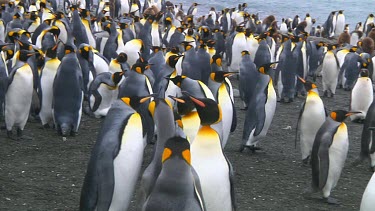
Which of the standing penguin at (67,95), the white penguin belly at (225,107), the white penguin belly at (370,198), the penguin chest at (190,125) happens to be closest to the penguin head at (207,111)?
the penguin chest at (190,125)

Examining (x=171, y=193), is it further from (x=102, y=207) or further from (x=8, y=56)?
(x=8, y=56)

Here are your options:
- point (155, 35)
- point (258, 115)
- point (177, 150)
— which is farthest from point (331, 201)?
point (155, 35)

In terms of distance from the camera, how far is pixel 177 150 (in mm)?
3291

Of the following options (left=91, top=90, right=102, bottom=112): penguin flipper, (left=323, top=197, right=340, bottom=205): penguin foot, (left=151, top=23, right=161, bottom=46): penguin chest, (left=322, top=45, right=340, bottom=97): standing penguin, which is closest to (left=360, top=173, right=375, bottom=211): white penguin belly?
(left=323, top=197, right=340, bottom=205): penguin foot

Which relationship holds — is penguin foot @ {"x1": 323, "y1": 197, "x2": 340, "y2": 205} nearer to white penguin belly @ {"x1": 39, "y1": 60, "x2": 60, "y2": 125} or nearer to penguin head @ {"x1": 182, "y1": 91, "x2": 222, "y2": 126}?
penguin head @ {"x1": 182, "y1": 91, "x2": 222, "y2": 126}

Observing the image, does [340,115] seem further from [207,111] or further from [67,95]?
[67,95]

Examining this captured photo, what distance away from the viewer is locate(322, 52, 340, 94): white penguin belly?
10.4 metres

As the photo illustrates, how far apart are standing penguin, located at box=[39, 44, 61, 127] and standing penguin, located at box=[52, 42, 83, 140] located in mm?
262

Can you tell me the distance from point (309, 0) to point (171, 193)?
44048 mm

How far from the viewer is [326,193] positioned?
5.18 m

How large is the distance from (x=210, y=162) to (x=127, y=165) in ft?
1.83

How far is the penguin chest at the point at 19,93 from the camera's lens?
6.41m

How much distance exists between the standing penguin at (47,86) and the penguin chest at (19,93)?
420mm

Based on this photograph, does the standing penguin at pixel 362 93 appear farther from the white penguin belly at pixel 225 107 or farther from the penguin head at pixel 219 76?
the white penguin belly at pixel 225 107
